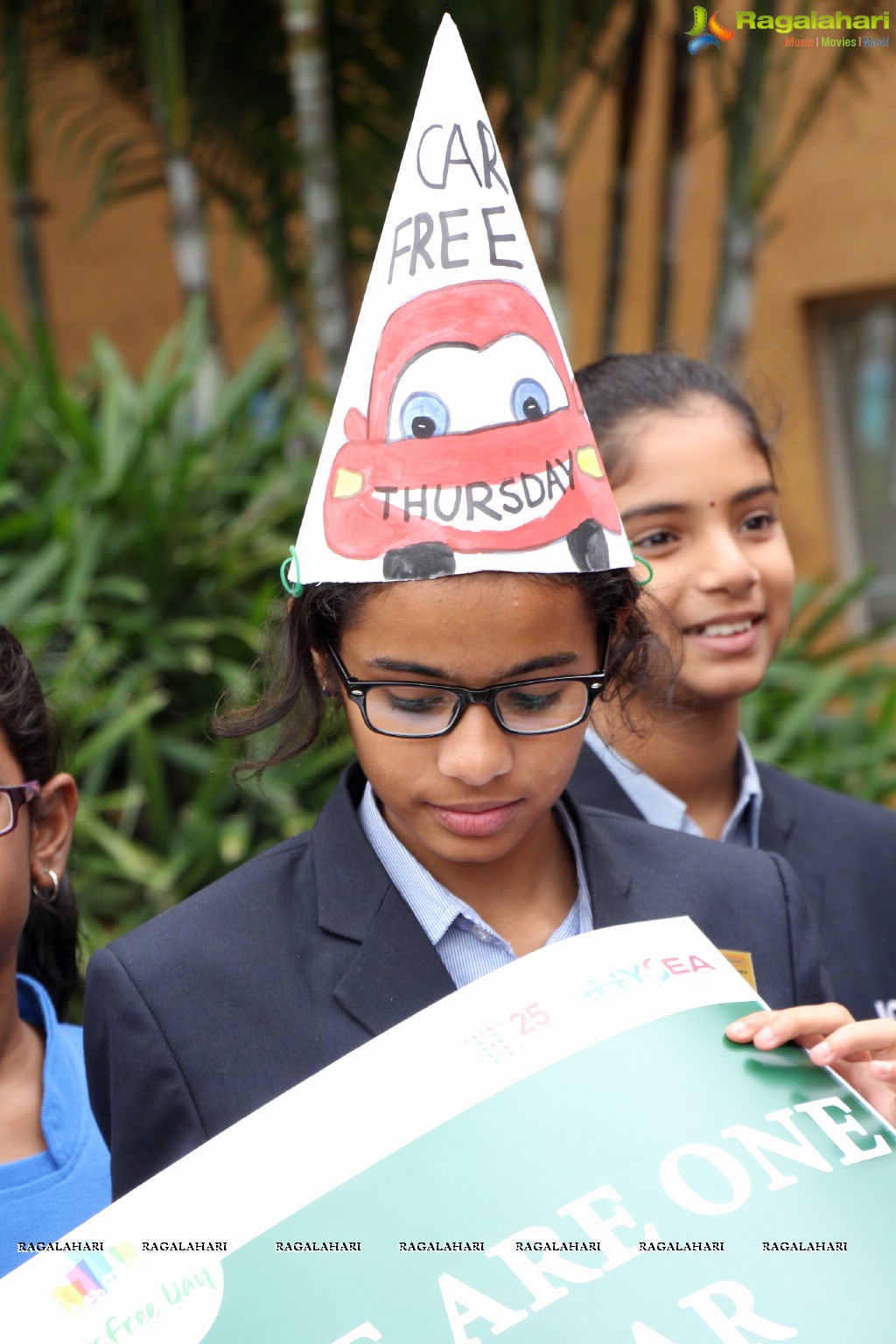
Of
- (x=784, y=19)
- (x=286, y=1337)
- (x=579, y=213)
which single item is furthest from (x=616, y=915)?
(x=579, y=213)

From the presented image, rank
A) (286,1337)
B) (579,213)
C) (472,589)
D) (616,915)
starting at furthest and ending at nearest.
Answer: (579,213) < (616,915) < (472,589) < (286,1337)

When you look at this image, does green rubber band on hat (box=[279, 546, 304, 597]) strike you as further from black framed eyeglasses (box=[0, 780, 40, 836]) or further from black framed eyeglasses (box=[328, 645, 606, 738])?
black framed eyeglasses (box=[0, 780, 40, 836])

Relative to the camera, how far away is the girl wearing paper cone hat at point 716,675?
2.13 m

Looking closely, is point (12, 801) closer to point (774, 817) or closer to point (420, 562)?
point (420, 562)

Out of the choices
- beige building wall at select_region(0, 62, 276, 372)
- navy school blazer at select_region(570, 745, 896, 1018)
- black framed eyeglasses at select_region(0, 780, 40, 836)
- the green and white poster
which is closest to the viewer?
the green and white poster

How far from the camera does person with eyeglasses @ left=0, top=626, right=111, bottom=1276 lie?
160 cm

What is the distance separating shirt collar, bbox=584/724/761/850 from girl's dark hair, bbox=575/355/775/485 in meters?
0.40

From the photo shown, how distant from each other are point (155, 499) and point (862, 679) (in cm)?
228

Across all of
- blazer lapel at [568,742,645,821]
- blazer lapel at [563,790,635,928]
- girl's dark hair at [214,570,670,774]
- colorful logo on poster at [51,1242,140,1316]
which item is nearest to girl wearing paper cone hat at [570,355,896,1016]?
blazer lapel at [568,742,645,821]

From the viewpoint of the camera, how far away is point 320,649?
1.56 meters

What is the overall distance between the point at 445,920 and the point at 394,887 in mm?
62

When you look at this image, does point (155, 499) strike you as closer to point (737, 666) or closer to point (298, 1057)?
point (737, 666)

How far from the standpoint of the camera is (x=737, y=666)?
2.19 metres

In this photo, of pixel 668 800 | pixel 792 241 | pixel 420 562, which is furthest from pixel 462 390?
pixel 792 241
